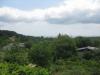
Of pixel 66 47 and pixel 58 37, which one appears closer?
pixel 66 47

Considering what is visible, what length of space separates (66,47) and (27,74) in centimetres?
4432

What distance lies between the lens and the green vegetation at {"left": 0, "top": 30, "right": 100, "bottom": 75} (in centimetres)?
2497

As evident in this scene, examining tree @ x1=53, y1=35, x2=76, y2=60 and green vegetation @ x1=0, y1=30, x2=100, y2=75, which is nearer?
green vegetation @ x1=0, y1=30, x2=100, y2=75

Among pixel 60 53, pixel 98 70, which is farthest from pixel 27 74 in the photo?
pixel 60 53

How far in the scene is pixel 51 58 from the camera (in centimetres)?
5325

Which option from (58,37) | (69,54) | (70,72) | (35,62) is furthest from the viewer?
(58,37)

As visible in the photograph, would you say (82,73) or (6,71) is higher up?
(6,71)

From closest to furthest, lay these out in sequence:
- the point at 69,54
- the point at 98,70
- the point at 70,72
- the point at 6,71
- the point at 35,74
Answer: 1. the point at 6,71
2. the point at 35,74
3. the point at 70,72
4. the point at 98,70
5. the point at 69,54

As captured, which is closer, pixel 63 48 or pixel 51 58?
pixel 51 58

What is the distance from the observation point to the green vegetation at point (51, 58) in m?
25.0

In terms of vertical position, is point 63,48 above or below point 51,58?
above

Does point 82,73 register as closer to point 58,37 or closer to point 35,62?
point 35,62

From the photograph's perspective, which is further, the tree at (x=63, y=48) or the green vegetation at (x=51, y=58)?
the tree at (x=63, y=48)

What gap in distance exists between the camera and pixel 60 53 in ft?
217
